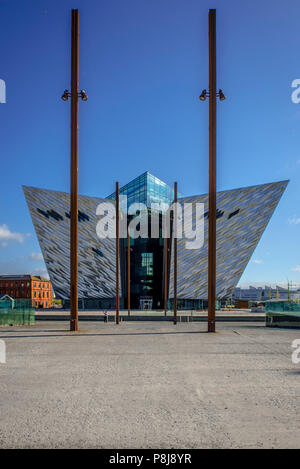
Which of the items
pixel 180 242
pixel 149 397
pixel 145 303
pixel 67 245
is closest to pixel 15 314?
pixel 149 397

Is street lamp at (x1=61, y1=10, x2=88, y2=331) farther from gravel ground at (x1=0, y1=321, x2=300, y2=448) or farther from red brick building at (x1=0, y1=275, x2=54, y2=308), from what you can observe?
red brick building at (x1=0, y1=275, x2=54, y2=308)

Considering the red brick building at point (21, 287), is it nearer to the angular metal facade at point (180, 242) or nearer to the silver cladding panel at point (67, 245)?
the silver cladding panel at point (67, 245)

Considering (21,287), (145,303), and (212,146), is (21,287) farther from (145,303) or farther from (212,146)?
(212,146)

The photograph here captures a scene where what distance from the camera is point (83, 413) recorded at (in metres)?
3.91

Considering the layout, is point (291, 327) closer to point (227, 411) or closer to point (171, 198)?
point (227, 411)

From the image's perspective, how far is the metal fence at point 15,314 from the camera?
1505 cm

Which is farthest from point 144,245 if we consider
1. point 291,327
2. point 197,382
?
point 197,382

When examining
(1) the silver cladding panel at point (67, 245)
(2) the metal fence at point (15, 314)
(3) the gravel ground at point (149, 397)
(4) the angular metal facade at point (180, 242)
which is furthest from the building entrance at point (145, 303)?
(3) the gravel ground at point (149, 397)

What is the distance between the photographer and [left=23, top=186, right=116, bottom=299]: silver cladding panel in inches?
1845

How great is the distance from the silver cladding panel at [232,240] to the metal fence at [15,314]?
108 feet

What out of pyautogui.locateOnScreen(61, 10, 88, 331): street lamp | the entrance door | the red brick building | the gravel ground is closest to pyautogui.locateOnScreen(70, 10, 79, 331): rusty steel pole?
pyautogui.locateOnScreen(61, 10, 88, 331): street lamp

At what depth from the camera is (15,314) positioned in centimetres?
1531
